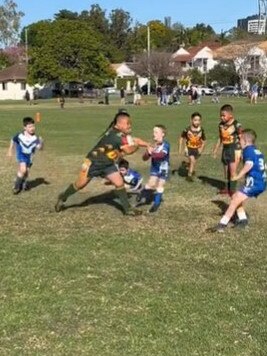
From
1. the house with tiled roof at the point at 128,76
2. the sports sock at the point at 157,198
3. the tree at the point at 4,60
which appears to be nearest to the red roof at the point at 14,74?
the tree at the point at 4,60

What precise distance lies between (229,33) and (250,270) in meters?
141

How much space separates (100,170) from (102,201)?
1.51 m

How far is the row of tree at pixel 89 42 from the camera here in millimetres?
73875

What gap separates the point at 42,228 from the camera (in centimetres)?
895

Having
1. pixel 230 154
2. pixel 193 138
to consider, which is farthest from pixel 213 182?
pixel 230 154

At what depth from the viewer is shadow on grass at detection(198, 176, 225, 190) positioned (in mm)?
12578

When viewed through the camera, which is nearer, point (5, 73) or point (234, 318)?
point (234, 318)

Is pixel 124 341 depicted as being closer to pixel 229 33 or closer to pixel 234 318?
pixel 234 318

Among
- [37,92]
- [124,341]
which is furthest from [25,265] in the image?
[37,92]

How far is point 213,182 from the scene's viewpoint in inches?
514

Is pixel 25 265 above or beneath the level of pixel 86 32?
beneath

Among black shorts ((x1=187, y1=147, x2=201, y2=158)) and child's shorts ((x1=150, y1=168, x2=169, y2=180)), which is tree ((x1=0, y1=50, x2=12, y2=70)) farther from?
child's shorts ((x1=150, y1=168, x2=169, y2=180))

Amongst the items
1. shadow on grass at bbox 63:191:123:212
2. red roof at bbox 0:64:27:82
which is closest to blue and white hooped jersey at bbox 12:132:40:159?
shadow on grass at bbox 63:191:123:212

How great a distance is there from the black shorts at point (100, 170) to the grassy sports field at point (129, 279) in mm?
609
